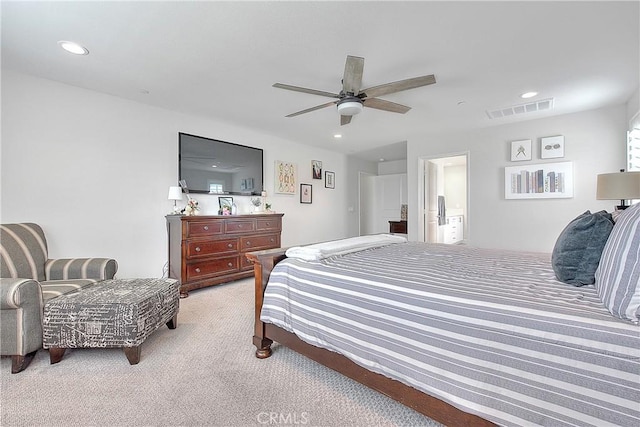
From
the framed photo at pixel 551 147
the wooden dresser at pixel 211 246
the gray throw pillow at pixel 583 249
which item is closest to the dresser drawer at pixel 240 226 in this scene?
the wooden dresser at pixel 211 246

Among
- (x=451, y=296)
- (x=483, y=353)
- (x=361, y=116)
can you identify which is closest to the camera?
(x=483, y=353)

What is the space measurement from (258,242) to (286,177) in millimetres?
1520

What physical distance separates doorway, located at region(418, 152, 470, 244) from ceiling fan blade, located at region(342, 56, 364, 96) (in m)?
3.06

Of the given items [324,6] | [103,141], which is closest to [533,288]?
[324,6]

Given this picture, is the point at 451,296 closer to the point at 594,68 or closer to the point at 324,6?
the point at 324,6

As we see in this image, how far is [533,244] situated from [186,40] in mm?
4963

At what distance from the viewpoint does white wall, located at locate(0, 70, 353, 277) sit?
104 inches

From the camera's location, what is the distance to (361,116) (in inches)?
151

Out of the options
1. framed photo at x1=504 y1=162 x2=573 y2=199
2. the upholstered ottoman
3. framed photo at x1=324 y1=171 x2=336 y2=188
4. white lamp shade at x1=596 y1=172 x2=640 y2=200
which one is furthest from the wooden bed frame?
framed photo at x1=324 y1=171 x2=336 y2=188

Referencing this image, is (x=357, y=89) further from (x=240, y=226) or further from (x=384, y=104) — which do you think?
(x=240, y=226)

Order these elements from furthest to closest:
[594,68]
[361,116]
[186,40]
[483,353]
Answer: [361,116]
[594,68]
[186,40]
[483,353]

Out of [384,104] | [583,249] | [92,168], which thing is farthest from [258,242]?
[583,249]

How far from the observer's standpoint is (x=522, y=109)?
3.58 metres

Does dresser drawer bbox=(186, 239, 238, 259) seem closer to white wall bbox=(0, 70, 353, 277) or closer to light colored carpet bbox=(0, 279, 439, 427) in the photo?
white wall bbox=(0, 70, 353, 277)
